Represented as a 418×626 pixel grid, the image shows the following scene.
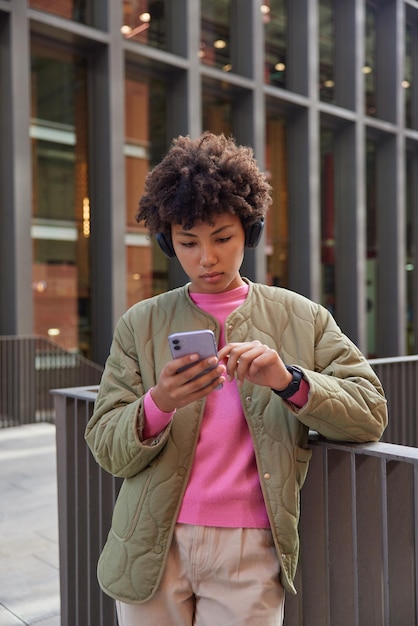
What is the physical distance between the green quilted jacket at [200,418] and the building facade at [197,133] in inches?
394

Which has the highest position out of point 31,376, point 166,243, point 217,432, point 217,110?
point 217,110

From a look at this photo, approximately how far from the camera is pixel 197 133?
1406 cm

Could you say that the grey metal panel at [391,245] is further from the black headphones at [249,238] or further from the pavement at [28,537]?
the black headphones at [249,238]

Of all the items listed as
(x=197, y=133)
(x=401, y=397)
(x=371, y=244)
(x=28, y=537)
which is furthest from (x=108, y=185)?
(x=371, y=244)

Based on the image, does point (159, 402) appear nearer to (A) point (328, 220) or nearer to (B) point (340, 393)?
(B) point (340, 393)

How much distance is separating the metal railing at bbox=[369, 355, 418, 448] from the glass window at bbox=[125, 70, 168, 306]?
7.64 metres

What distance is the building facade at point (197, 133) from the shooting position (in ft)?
40.7

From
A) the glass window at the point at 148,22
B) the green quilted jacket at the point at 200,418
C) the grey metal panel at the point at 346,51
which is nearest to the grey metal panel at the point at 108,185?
the glass window at the point at 148,22

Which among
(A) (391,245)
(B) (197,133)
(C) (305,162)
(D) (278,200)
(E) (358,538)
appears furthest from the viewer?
(A) (391,245)

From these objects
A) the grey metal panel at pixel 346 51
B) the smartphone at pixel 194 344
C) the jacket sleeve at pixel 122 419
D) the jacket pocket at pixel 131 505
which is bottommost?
the jacket pocket at pixel 131 505

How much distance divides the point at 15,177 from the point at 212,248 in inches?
407

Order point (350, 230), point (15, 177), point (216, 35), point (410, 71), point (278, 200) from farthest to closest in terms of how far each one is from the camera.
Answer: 1. point (410, 71)
2. point (350, 230)
3. point (278, 200)
4. point (216, 35)
5. point (15, 177)

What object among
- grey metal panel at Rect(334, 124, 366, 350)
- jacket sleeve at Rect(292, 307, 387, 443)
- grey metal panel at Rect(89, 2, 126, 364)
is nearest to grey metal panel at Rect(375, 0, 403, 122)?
grey metal panel at Rect(334, 124, 366, 350)

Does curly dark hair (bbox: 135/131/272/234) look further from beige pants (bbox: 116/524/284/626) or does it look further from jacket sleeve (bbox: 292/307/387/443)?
beige pants (bbox: 116/524/284/626)
